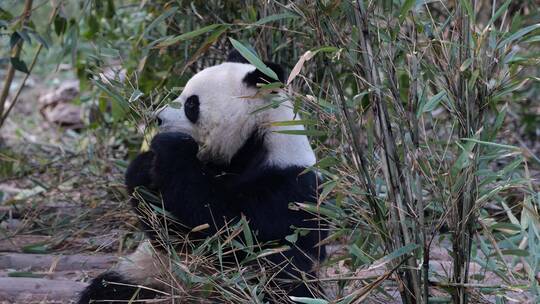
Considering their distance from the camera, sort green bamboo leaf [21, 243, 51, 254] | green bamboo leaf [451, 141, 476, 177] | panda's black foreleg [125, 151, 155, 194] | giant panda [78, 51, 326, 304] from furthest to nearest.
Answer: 1. green bamboo leaf [21, 243, 51, 254]
2. panda's black foreleg [125, 151, 155, 194]
3. giant panda [78, 51, 326, 304]
4. green bamboo leaf [451, 141, 476, 177]

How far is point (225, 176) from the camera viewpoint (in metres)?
3.32

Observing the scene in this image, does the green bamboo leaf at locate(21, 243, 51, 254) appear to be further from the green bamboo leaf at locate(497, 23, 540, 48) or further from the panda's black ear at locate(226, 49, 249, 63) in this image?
the green bamboo leaf at locate(497, 23, 540, 48)

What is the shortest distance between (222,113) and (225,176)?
0.24 m

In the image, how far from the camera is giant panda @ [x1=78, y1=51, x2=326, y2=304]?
3086mm

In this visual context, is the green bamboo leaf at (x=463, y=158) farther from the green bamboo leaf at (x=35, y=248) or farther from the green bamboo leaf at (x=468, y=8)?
the green bamboo leaf at (x=35, y=248)

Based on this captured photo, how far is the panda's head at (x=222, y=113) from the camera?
3.29 metres

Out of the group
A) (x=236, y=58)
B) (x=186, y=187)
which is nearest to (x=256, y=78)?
(x=236, y=58)

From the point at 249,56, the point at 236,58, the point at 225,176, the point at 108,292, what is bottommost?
Result: the point at 108,292

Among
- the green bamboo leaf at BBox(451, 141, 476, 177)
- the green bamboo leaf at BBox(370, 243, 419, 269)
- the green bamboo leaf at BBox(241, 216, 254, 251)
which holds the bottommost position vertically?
the green bamboo leaf at BBox(241, 216, 254, 251)

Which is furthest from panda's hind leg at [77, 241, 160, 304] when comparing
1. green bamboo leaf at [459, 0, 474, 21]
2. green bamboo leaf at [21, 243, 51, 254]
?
green bamboo leaf at [459, 0, 474, 21]

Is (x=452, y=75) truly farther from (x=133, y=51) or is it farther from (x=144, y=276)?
(x=133, y=51)

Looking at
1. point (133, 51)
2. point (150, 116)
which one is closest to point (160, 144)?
point (150, 116)

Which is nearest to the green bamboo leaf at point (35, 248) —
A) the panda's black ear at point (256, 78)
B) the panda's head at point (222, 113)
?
the panda's head at point (222, 113)

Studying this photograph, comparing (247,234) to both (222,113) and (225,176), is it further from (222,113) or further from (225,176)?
(222,113)
